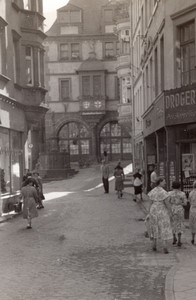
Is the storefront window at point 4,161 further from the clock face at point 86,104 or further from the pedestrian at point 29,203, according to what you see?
the clock face at point 86,104

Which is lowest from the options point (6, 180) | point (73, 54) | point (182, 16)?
point (6, 180)

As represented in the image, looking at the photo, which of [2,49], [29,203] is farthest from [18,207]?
[2,49]

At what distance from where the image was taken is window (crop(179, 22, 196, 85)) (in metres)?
18.4

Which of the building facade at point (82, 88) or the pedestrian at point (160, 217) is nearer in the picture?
the pedestrian at point (160, 217)

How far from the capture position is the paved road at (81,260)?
8.42m

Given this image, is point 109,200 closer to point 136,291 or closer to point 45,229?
point 45,229

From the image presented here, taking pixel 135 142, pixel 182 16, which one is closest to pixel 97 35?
pixel 135 142

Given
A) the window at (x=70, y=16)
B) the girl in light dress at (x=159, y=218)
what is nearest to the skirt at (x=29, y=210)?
the girl in light dress at (x=159, y=218)

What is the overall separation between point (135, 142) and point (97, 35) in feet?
80.1

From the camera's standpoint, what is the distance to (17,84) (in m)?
23.4

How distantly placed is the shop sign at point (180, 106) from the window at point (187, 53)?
23.9 inches

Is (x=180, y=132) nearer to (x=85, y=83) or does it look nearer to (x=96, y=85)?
(x=96, y=85)

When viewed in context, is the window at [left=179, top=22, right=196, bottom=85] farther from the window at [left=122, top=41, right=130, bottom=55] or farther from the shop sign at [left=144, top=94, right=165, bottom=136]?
the window at [left=122, top=41, right=130, bottom=55]

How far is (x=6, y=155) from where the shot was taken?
21.9 meters
